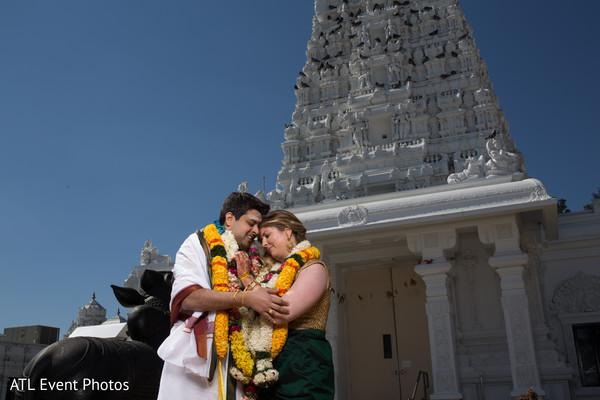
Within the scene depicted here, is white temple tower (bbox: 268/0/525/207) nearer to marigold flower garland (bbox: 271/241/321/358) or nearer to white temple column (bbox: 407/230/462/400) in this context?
white temple column (bbox: 407/230/462/400)

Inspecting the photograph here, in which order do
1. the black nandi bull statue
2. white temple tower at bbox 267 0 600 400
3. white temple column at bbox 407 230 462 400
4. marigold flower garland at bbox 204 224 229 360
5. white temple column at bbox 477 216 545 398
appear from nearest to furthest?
marigold flower garland at bbox 204 224 229 360 < the black nandi bull statue < white temple column at bbox 477 216 545 398 < white temple column at bbox 407 230 462 400 < white temple tower at bbox 267 0 600 400

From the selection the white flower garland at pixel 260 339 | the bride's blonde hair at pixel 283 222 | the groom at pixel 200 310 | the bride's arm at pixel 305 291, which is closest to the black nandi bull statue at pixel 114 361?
the groom at pixel 200 310

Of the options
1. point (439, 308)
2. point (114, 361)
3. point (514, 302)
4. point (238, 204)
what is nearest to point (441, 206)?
point (439, 308)

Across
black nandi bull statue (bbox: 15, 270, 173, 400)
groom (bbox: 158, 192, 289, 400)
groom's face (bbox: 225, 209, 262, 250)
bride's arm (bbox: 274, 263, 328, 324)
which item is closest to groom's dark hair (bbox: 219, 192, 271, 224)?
groom's face (bbox: 225, 209, 262, 250)

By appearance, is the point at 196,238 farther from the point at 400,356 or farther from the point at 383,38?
the point at 383,38

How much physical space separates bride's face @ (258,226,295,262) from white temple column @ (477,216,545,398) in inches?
349

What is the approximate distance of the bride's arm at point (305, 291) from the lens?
2.72 metres

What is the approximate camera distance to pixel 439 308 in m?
11.3

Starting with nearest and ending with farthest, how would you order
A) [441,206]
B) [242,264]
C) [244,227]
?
[242,264] → [244,227] → [441,206]

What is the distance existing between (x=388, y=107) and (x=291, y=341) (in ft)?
53.4

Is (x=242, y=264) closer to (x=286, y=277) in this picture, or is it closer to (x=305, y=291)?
(x=286, y=277)

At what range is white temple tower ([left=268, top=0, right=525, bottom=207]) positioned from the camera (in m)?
17.3

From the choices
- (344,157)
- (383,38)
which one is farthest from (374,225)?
(383,38)

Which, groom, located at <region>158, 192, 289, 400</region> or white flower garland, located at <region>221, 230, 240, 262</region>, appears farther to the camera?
white flower garland, located at <region>221, 230, 240, 262</region>
